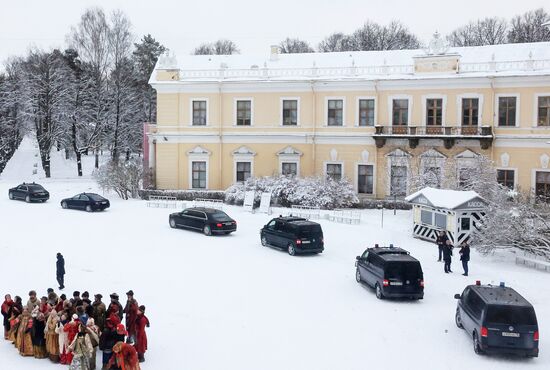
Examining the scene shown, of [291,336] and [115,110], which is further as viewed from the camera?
[115,110]

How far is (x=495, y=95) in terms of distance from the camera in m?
37.0

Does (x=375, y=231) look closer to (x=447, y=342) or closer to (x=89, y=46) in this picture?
(x=447, y=342)

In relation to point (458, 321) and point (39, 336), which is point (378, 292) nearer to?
point (458, 321)

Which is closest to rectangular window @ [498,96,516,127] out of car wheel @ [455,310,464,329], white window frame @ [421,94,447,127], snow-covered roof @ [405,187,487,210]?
white window frame @ [421,94,447,127]

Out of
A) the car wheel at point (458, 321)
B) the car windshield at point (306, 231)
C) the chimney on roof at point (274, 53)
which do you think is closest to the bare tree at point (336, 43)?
the chimney on roof at point (274, 53)

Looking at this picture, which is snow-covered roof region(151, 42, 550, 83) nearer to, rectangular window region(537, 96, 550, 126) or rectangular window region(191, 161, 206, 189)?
rectangular window region(537, 96, 550, 126)

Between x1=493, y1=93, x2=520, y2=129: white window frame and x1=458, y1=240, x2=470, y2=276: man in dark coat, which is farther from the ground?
x1=493, y1=93, x2=520, y2=129: white window frame

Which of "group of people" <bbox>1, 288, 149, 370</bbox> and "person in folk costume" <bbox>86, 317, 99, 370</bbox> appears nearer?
"group of people" <bbox>1, 288, 149, 370</bbox>

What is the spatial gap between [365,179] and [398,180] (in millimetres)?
2210

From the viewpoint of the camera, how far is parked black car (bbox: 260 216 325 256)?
79.0 ft

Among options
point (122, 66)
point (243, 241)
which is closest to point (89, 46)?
point (122, 66)

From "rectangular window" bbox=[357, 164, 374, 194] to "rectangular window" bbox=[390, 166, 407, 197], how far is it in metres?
1.34

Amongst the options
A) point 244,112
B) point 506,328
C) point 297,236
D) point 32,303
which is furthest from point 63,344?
point 244,112

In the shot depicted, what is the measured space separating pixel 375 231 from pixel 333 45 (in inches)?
2078
